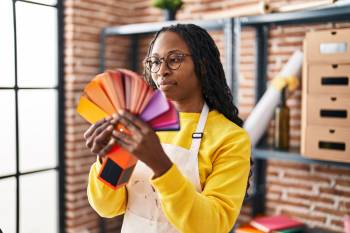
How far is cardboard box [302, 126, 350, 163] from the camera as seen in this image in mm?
1917

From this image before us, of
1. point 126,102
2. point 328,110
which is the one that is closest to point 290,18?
point 328,110

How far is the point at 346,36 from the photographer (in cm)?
186

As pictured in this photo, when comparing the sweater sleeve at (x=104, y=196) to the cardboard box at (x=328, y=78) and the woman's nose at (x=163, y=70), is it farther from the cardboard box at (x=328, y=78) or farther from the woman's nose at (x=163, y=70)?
the cardboard box at (x=328, y=78)

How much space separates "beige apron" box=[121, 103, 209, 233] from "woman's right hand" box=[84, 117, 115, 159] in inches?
9.6

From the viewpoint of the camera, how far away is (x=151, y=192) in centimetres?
111

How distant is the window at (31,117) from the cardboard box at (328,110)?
68.9 inches

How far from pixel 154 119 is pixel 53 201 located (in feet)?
7.65

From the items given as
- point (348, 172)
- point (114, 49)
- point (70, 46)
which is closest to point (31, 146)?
point (70, 46)

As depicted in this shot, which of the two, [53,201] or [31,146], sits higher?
[31,146]

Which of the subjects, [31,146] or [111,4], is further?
[111,4]

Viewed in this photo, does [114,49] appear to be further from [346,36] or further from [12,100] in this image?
[346,36]

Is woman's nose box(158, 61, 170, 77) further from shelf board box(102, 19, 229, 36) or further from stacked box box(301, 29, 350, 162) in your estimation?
shelf board box(102, 19, 229, 36)

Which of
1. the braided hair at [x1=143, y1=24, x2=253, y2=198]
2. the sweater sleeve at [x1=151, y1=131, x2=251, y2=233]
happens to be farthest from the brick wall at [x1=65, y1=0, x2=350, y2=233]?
the sweater sleeve at [x1=151, y1=131, x2=251, y2=233]

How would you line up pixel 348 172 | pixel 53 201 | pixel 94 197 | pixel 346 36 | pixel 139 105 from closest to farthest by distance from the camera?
pixel 139 105 < pixel 94 197 < pixel 346 36 < pixel 348 172 < pixel 53 201
